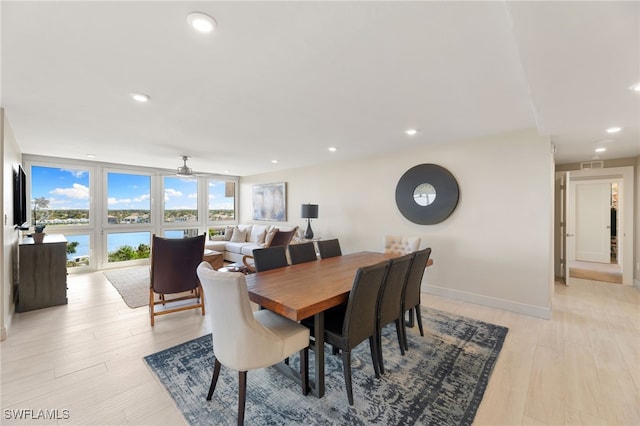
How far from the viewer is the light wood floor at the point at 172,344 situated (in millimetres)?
1775

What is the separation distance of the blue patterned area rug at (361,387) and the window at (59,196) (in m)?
4.81

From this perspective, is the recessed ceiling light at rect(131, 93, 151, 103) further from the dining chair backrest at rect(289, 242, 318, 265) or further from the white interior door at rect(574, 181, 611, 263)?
the white interior door at rect(574, 181, 611, 263)

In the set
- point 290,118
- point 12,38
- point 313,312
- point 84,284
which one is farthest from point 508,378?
point 84,284

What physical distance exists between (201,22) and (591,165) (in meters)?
6.58

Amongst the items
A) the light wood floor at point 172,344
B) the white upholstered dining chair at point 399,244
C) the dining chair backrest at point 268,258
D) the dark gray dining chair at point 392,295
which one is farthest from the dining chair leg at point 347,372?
the white upholstered dining chair at point 399,244

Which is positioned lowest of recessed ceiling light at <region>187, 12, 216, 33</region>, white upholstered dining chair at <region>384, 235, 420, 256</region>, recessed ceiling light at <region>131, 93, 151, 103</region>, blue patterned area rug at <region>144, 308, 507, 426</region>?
blue patterned area rug at <region>144, 308, 507, 426</region>

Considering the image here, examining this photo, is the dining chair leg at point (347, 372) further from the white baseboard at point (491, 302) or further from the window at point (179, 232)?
A: the window at point (179, 232)

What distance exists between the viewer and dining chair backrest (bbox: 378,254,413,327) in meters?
2.12

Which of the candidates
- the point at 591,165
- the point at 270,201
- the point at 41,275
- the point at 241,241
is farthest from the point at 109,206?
the point at 591,165

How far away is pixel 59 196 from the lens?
5.38 metres

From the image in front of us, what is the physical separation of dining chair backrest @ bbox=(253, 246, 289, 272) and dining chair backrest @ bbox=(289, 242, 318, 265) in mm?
178

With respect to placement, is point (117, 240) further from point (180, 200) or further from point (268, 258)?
point (268, 258)

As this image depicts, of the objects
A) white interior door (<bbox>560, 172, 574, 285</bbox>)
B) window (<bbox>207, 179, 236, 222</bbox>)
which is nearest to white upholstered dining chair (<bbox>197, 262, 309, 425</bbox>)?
white interior door (<bbox>560, 172, 574, 285</bbox>)

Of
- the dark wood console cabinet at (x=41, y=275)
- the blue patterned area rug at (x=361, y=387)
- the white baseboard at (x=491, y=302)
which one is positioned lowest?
the blue patterned area rug at (x=361, y=387)
